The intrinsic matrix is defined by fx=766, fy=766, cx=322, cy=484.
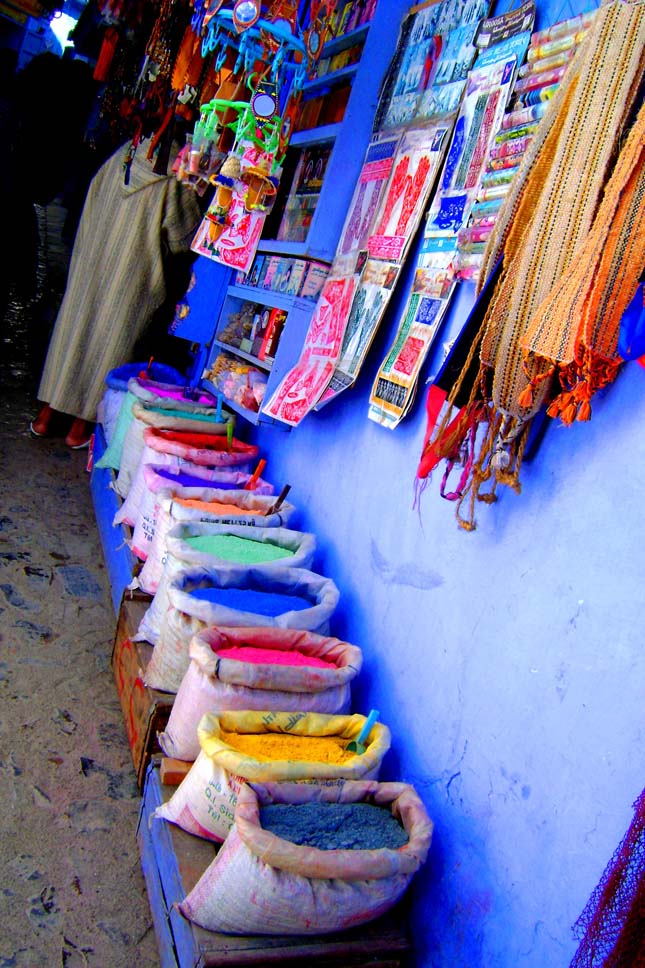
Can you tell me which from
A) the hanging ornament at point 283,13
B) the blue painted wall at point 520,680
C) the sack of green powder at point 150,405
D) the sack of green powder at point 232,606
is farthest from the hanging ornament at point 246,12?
A: the sack of green powder at point 232,606

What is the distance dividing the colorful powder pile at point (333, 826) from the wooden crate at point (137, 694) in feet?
2.12

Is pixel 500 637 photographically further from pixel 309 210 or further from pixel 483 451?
pixel 309 210

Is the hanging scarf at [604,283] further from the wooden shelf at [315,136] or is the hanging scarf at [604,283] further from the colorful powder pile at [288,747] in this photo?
the wooden shelf at [315,136]

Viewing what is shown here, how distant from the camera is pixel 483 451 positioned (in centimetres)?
162

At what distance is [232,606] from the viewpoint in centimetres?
210

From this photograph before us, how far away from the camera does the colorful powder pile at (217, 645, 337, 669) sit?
190 cm

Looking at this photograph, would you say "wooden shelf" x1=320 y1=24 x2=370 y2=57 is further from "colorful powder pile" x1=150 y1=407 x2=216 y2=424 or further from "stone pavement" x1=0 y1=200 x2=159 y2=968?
"stone pavement" x1=0 y1=200 x2=159 y2=968

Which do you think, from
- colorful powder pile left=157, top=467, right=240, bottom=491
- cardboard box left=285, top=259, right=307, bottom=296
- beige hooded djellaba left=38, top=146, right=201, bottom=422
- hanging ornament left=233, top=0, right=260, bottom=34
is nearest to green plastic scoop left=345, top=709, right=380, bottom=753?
colorful powder pile left=157, top=467, right=240, bottom=491

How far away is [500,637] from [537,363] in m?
0.59

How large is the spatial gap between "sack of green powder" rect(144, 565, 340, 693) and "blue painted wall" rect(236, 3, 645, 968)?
0.67ft

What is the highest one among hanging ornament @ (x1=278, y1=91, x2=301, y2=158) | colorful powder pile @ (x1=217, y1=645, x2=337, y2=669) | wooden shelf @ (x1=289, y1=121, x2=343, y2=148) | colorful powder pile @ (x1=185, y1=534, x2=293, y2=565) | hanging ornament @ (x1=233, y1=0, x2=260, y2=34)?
hanging ornament @ (x1=233, y1=0, x2=260, y2=34)

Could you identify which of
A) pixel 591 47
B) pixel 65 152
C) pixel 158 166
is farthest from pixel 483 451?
pixel 65 152

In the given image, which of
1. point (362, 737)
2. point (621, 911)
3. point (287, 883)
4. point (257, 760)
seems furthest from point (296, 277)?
point (621, 911)

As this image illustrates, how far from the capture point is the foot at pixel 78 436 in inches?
190
